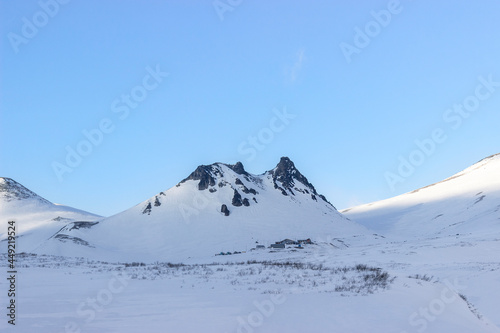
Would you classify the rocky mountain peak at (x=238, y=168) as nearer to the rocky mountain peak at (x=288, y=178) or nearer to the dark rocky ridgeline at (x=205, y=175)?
the dark rocky ridgeline at (x=205, y=175)

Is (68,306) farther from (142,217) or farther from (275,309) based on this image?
(142,217)

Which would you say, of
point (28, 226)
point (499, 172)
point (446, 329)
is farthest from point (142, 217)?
point (499, 172)

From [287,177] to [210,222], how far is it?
144ft

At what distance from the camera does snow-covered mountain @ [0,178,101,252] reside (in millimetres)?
98062

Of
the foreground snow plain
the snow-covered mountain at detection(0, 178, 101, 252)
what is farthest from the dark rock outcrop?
the foreground snow plain

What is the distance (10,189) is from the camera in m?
158

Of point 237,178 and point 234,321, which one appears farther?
point 237,178

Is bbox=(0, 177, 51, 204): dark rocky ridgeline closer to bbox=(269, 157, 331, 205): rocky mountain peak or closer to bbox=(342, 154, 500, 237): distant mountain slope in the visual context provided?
bbox=(269, 157, 331, 205): rocky mountain peak

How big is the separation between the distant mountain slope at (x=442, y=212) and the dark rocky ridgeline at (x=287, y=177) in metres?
28.3

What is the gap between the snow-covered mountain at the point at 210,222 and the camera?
72.1 metres

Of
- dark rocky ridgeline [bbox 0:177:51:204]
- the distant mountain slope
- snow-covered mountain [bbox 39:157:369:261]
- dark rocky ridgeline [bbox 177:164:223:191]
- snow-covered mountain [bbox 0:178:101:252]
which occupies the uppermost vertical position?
dark rocky ridgeline [bbox 0:177:51:204]

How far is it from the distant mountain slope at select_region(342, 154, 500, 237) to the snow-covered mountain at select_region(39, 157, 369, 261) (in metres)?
24.9

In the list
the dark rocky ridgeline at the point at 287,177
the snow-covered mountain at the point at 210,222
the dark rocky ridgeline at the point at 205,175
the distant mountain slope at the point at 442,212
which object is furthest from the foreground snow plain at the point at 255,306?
the dark rocky ridgeline at the point at 287,177

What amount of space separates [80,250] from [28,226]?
60.7 m
